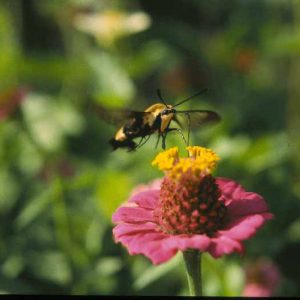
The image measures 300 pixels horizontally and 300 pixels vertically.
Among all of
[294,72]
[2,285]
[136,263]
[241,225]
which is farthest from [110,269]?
[294,72]

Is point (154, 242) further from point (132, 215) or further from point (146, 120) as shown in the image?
point (146, 120)

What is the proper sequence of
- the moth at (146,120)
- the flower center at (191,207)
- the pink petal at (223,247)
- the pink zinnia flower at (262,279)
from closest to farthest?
the pink petal at (223,247), the flower center at (191,207), the moth at (146,120), the pink zinnia flower at (262,279)

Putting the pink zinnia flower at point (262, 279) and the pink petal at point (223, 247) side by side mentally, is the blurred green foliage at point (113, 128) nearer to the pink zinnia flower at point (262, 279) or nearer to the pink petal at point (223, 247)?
the pink zinnia flower at point (262, 279)

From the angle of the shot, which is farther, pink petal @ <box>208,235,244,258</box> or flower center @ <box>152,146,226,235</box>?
flower center @ <box>152,146,226,235</box>

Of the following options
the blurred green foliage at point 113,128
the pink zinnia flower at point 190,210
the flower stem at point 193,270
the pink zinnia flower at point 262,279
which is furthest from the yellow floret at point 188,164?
the pink zinnia flower at point 262,279

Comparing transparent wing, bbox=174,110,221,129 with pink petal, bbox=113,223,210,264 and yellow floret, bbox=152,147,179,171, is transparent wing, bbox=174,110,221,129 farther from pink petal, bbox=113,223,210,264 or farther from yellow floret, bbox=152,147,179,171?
pink petal, bbox=113,223,210,264

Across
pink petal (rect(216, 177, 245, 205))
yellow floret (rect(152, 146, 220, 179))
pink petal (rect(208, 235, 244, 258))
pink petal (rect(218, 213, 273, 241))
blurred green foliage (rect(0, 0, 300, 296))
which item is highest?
blurred green foliage (rect(0, 0, 300, 296))

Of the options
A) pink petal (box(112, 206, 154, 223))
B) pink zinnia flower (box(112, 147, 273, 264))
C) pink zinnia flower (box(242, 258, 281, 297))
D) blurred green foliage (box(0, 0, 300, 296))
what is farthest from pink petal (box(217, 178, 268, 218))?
pink zinnia flower (box(242, 258, 281, 297))

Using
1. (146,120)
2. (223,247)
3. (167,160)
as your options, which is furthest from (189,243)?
(146,120)
